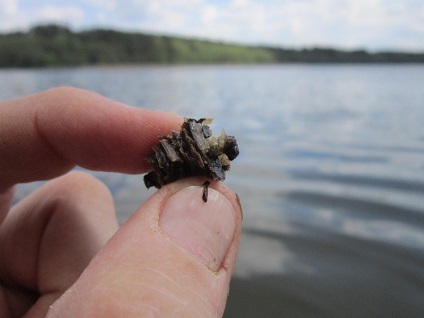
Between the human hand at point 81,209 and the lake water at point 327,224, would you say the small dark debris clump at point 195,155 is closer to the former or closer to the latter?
the human hand at point 81,209

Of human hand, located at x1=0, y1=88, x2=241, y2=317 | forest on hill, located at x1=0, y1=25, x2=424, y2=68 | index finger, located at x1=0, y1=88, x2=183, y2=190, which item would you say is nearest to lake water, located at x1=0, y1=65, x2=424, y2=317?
human hand, located at x1=0, y1=88, x2=241, y2=317

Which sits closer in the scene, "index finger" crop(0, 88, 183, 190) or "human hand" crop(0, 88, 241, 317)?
"human hand" crop(0, 88, 241, 317)

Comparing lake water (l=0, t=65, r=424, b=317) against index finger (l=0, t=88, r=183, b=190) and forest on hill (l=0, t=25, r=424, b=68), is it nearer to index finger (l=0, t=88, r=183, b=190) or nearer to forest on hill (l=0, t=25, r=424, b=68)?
index finger (l=0, t=88, r=183, b=190)

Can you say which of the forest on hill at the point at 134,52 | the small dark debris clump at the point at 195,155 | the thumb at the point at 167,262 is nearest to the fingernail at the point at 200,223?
the thumb at the point at 167,262

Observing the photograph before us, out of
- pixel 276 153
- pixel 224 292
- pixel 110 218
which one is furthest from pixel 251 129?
pixel 224 292

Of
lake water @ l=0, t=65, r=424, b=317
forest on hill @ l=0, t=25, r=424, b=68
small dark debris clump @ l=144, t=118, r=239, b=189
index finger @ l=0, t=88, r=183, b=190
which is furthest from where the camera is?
forest on hill @ l=0, t=25, r=424, b=68

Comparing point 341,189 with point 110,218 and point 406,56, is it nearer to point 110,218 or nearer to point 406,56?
point 110,218

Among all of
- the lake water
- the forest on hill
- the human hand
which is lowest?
the forest on hill

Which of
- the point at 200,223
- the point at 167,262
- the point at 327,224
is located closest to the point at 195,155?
the point at 200,223
